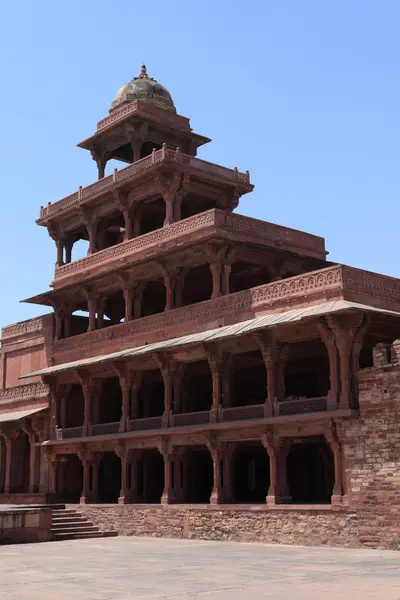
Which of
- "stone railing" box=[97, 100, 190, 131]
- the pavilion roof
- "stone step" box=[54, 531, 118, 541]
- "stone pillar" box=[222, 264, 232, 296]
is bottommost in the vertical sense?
"stone step" box=[54, 531, 118, 541]

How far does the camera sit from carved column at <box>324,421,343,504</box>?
22.4 metres

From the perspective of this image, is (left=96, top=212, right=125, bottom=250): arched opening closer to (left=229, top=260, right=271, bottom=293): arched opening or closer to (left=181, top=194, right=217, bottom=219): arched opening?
(left=181, top=194, right=217, bottom=219): arched opening

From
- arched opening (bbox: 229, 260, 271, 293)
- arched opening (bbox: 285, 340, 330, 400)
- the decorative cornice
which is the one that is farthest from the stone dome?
arched opening (bbox: 285, 340, 330, 400)

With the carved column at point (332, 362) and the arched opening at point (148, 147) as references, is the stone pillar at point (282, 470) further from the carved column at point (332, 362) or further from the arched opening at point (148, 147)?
the arched opening at point (148, 147)

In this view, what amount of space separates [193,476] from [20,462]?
11.3 m

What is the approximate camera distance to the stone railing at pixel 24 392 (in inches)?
1507

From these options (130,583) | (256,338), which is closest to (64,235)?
(256,338)

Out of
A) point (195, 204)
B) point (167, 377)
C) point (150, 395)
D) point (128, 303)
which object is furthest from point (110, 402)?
point (195, 204)

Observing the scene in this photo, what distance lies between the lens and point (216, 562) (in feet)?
58.4

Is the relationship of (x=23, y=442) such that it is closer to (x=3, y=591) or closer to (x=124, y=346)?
(x=124, y=346)

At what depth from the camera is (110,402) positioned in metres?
37.2

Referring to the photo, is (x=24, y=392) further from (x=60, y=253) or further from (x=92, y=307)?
(x=60, y=253)

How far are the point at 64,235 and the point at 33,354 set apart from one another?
6.23 metres

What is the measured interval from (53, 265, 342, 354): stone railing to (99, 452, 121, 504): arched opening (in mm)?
5292
